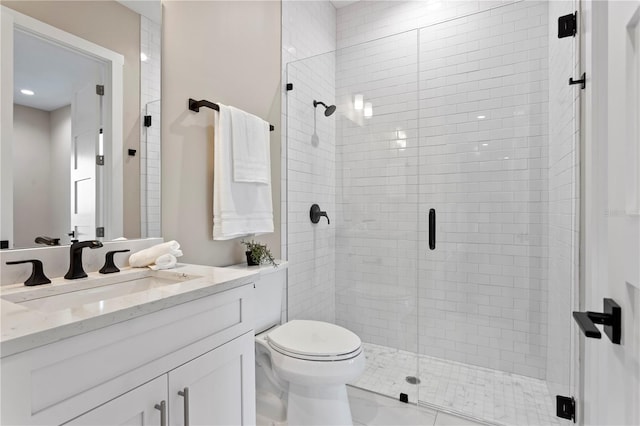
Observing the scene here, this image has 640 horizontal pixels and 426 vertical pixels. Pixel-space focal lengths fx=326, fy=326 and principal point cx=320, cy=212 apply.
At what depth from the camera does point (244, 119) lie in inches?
71.4

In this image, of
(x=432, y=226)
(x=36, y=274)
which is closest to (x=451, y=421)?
(x=432, y=226)

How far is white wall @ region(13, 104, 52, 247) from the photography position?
1.04m

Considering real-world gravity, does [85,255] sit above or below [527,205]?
below

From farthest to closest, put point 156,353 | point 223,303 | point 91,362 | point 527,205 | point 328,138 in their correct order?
point 328,138 → point 527,205 → point 223,303 → point 156,353 → point 91,362

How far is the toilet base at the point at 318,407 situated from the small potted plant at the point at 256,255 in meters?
0.66

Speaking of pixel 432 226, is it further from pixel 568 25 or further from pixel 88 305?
pixel 88 305

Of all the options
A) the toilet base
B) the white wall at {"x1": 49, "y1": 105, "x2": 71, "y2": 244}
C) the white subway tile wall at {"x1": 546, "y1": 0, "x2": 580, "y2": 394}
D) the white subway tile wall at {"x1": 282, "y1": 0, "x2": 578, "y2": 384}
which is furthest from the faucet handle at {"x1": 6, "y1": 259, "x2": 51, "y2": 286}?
the white subway tile wall at {"x1": 546, "y1": 0, "x2": 580, "y2": 394}

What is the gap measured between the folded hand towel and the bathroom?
0.18 metres

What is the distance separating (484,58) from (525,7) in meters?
0.34

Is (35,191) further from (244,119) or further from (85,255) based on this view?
(244,119)

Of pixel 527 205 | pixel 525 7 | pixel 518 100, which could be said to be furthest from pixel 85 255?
pixel 525 7

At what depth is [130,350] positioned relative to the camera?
800 mm

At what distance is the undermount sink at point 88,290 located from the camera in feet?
3.12

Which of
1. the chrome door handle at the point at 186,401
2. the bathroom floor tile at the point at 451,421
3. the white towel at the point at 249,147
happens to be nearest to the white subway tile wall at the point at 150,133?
the white towel at the point at 249,147
